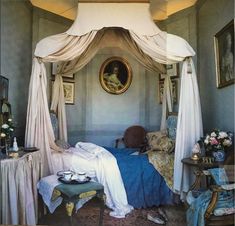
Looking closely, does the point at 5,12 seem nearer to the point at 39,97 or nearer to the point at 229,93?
the point at 39,97

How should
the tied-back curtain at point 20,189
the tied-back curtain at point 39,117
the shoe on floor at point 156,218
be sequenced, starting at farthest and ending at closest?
the tied-back curtain at point 39,117, the shoe on floor at point 156,218, the tied-back curtain at point 20,189

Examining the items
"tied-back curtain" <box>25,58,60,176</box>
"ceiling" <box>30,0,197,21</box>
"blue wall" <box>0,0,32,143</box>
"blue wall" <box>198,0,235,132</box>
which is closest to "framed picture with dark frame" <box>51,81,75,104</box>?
"tied-back curtain" <box>25,58,60,176</box>

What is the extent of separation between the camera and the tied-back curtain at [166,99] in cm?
381

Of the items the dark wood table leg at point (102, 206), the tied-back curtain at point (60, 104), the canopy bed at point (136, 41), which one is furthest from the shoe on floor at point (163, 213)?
the tied-back curtain at point (60, 104)

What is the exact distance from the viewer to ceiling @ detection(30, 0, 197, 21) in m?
3.34

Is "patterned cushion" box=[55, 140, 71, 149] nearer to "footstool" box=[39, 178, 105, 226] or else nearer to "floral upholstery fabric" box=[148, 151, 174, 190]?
"footstool" box=[39, 178, 105, 226]

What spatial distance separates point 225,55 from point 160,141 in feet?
4.43

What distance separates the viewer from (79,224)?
9.09 ft

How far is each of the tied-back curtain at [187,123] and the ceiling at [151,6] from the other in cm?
84

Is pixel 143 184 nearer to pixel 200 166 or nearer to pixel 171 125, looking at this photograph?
pixel 200 166

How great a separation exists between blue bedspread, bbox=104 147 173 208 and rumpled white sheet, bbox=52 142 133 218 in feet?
0.24

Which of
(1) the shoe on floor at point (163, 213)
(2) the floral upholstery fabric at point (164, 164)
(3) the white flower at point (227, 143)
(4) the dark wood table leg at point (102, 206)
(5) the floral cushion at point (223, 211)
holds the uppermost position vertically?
(3) the white flower at point (227, 143)

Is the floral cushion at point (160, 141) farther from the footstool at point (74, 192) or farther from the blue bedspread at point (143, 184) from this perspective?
the footstool at point (74, 192)

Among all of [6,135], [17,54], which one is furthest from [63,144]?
[17,54]
